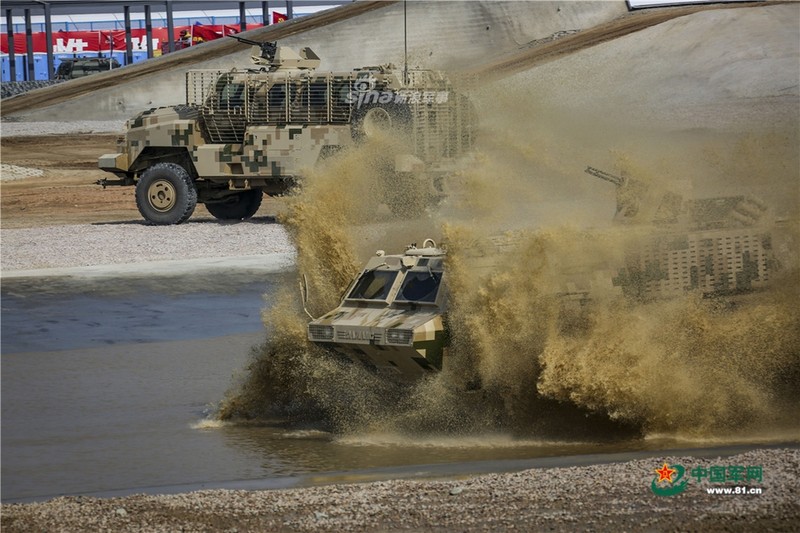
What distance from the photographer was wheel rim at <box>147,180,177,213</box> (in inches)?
875

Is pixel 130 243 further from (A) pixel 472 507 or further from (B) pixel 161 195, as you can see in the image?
(A) pixel 472 507

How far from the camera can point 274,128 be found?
2141 cm

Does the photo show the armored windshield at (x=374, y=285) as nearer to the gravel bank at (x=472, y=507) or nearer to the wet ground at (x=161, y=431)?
the wet ground at (x=161, y=431)

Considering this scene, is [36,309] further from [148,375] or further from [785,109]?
[785,109]

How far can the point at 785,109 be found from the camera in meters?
28.1

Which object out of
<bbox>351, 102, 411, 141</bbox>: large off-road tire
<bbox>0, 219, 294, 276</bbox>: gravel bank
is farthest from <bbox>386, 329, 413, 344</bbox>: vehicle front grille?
<bbox>351, 102, 411, 141</bbox>: large off-road tire

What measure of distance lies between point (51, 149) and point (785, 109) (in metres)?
19.3

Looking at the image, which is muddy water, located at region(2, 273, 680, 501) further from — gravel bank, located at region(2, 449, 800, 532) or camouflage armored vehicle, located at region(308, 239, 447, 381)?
gravel bank, located at region(2, 449, 800, 532)

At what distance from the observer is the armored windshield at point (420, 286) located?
10570mm

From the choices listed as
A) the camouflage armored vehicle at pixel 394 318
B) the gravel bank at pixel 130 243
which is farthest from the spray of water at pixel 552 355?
the gravel bank at pixel 130 243

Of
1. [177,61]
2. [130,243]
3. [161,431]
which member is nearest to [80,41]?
[177,61]

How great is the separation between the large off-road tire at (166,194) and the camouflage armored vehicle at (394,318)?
37.4 ft

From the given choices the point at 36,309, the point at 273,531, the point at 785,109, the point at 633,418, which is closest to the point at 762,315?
the point at 633,418

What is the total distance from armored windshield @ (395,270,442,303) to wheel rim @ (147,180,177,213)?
12.1m
